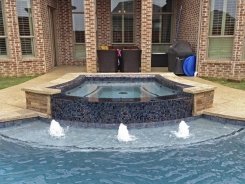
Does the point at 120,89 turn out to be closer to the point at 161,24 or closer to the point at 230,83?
the point at 230,83

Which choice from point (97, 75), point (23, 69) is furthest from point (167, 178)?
point (23, 69)

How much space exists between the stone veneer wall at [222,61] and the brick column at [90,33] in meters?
3.83

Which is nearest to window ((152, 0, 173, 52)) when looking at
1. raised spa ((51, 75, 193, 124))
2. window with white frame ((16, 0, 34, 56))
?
window with white frame ((16, 0, 34, 56))

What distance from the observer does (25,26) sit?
9438mm

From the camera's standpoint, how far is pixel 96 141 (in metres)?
4.36

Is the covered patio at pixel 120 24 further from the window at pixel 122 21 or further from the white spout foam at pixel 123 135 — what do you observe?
the white spout foam at pixel 123 135

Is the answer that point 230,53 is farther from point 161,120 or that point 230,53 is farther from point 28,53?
point 28,53

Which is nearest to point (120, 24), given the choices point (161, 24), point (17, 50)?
Answer: point (161, 24)

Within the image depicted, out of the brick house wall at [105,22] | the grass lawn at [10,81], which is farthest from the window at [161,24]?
the grass lawn at [10,81]

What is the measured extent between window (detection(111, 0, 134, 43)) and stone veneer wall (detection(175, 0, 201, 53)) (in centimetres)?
215

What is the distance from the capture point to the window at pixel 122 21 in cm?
1155

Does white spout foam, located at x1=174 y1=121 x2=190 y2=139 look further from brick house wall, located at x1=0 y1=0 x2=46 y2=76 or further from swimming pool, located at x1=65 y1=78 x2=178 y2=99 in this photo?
brick house wall, located at x1=0 y1=0 x2=46 y2=76

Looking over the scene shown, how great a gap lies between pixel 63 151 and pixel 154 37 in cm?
896

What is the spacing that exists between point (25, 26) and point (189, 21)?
6433 mm
